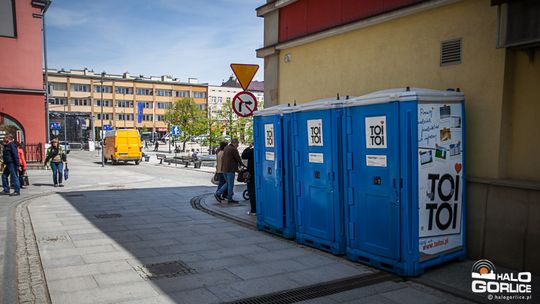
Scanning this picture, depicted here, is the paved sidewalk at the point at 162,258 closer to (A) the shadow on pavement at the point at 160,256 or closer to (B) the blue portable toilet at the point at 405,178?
(A) the shadow on pavement at the point at 160,256

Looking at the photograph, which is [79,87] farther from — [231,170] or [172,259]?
[172,259]

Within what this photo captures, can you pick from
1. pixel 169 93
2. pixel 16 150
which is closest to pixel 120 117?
pixel 169 93

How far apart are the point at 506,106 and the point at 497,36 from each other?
37.6 inches

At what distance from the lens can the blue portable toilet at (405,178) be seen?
5.29 metres

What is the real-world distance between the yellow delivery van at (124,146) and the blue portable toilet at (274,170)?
2372 cm

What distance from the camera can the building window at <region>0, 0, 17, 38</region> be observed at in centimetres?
2156

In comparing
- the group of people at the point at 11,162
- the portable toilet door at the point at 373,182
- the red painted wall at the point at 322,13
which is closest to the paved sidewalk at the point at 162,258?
the portable toilet door at the point at 373,182

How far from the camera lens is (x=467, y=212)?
616 cm

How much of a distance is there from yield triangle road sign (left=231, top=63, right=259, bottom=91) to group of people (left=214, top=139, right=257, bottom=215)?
80.4 inches

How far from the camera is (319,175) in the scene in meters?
6.68

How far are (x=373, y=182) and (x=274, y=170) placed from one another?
2362 mm

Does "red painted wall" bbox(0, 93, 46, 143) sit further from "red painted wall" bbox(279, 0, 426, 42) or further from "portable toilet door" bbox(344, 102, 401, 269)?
"portable toilet door" bbox(344, 102, 401, 269)

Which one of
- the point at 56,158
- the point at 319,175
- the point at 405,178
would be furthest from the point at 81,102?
the point at 405,178

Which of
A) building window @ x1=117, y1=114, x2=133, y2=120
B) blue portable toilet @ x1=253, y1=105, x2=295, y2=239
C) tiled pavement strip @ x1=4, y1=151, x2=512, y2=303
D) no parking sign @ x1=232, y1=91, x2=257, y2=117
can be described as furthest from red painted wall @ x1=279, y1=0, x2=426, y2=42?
building window @ x1=117, y1=114, x2=133, y2=120
